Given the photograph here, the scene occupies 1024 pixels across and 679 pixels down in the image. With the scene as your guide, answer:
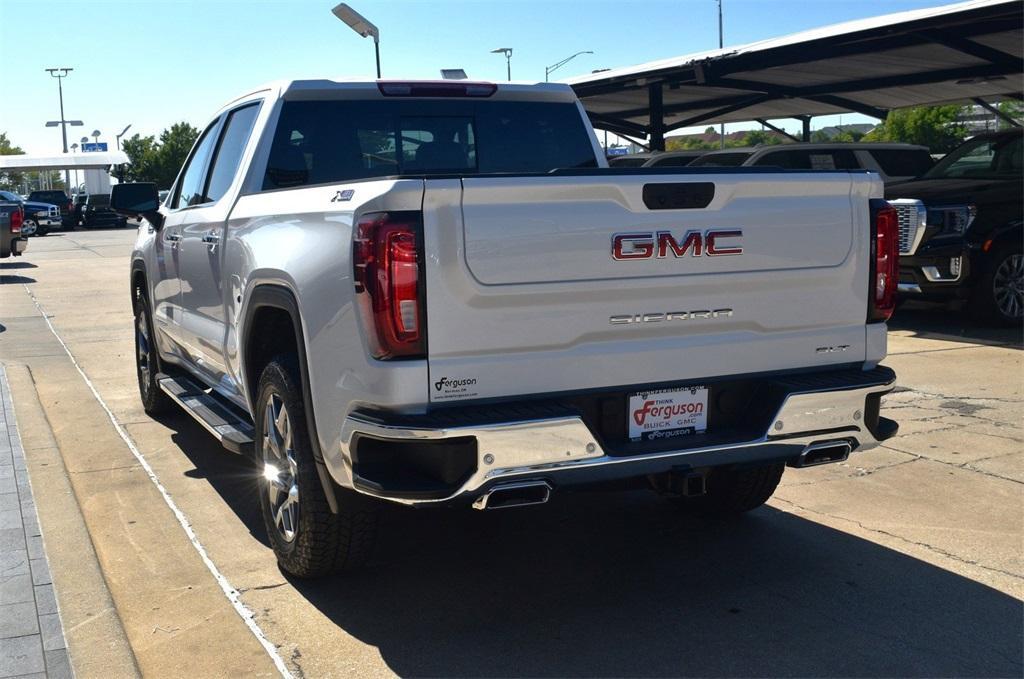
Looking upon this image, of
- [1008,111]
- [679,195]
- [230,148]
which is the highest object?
[1008,111]

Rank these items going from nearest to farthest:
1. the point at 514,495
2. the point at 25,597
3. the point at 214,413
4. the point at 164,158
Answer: the point at 514,495, the point at 25,597, the point at 214,413, the point at 164,158

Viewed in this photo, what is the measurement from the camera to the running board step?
5.07 metres

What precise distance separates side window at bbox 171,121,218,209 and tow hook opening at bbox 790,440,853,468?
365cm

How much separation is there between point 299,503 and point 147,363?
13.6 ft

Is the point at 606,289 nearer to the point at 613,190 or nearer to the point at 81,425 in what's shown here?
the point at 613,190

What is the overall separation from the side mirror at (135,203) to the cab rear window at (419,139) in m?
1.97

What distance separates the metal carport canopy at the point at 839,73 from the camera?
560 inches

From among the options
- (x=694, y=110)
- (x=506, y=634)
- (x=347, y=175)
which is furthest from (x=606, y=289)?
(x=694, y=110)

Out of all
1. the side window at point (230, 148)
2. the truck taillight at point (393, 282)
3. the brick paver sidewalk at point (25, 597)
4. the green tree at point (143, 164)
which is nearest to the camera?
the truck taillight at point (393, 282)

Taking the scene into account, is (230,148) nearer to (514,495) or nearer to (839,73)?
(514,495)

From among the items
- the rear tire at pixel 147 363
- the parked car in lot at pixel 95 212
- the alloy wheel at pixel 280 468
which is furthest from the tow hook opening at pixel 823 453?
the parked car in lot at pixel 95 212

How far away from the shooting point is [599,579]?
4.57 meters

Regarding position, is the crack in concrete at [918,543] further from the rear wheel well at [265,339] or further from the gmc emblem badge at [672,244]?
the rear wheel well at [265,339]

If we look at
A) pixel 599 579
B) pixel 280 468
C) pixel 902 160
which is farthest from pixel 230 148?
pixel 902 160
